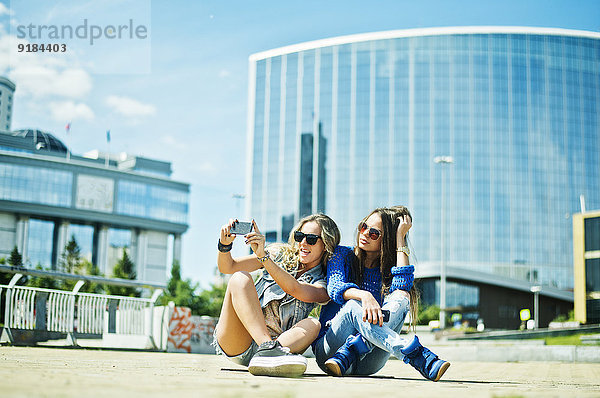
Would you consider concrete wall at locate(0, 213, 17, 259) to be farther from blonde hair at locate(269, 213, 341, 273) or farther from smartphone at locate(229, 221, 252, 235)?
smartphone at locate(229, 221, 252, 235)

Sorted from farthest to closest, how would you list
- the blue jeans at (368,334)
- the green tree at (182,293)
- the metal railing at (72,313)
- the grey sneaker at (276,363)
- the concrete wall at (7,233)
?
the concrete wall at (7,233) < the green tree at (182,293) < the metal railing at (72,313) < the blue jeans at (368,334) < the grey sneaker at (276,363)

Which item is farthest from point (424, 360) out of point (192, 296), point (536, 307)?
point (536, 307)

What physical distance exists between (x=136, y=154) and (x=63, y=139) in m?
12.9

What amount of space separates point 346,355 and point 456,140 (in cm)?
7271

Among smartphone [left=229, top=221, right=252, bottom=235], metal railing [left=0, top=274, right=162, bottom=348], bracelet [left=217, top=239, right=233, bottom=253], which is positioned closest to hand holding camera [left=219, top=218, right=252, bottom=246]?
smartphone [left=229, top=221, right=252, bottom=235]

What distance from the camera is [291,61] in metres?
80.2

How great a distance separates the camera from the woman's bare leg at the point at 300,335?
405 centimetres

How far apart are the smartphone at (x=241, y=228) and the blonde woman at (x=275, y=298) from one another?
3 centimetres

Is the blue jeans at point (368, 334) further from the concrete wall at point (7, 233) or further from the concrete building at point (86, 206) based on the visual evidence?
the concrete wall at point (7, 233)

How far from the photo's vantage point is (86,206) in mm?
82438

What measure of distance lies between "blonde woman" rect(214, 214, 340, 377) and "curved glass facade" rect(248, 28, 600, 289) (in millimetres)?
68488

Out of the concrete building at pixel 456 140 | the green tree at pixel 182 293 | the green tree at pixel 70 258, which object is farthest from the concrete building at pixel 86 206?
the green tree at pixel 182 293

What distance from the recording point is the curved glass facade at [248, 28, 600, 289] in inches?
2857

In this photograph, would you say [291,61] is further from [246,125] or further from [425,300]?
[425,300]
